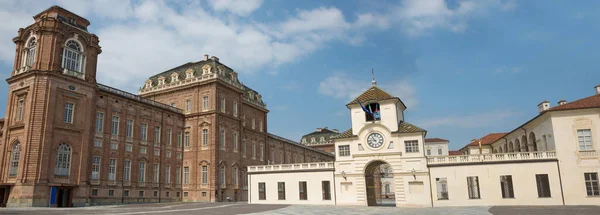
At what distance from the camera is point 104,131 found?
41344mm

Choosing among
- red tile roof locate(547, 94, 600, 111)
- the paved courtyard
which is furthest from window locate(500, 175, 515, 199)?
the paved courtyard

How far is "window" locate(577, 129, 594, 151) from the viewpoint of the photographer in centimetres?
3338

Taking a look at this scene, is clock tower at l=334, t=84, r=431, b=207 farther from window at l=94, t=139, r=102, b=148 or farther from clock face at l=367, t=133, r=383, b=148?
window at l=94, t=139, r=102, b=148

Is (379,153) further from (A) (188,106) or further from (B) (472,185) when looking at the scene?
(A) (188,106)

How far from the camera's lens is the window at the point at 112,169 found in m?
41.3

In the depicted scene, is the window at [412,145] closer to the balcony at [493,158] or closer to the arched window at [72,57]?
the balcony at [493,158]

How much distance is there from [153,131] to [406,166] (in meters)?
29.0

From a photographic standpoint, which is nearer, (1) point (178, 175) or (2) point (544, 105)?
(2) point (544, 105)

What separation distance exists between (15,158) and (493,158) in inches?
1638

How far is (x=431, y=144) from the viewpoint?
85938 millimetres

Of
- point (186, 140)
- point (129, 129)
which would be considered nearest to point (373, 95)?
point (186, 140)

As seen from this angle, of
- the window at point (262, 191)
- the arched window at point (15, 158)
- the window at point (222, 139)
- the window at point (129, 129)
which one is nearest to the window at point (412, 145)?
the window at point (262, 191)

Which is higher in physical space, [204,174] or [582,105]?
[582,105]

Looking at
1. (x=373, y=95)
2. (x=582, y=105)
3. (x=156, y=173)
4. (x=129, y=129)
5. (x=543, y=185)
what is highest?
(x=373, y=95)
